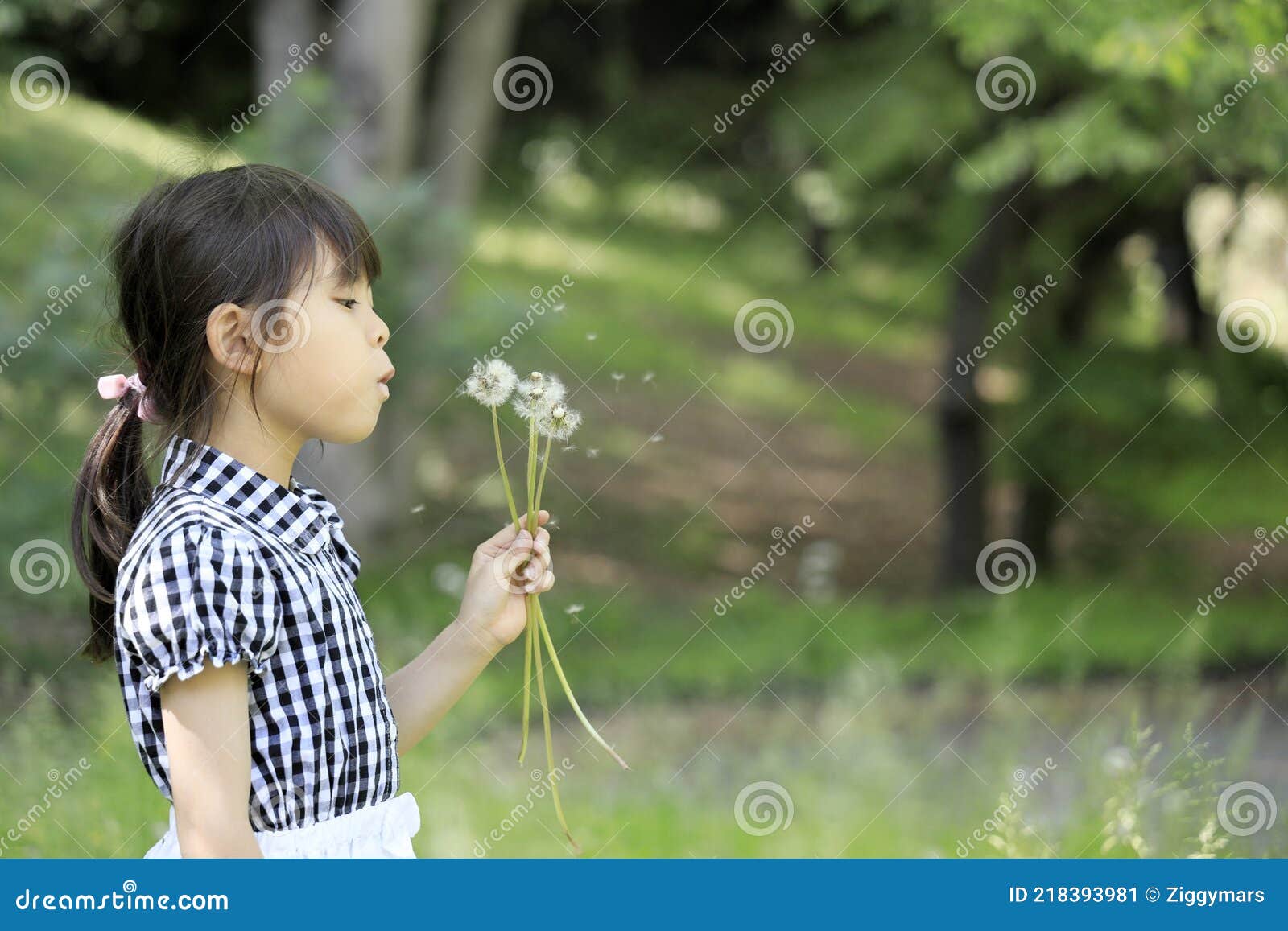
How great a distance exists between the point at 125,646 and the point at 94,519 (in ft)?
1.01

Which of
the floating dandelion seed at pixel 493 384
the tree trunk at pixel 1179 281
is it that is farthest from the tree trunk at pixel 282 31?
the floating dandelion seed at pixel 493 384

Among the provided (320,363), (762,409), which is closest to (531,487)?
(320,363)

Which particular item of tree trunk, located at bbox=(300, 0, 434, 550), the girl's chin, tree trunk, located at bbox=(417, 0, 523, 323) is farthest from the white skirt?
tree trunk, located at bbox=(417, 0, 523, 323)

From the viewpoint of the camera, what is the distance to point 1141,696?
275 inches

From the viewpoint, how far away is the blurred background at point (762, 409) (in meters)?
4.34

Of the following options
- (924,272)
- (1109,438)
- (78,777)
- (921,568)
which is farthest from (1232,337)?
(78,777)

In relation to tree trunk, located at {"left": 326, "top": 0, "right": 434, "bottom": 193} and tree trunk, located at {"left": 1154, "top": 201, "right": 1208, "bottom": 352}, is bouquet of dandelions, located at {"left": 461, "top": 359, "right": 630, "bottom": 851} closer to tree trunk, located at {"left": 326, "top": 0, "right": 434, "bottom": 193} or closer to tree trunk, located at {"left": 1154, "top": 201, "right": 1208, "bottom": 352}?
tree trunk, located at {"left": 326, "top": 0, "right": 434, "bottom": 193}

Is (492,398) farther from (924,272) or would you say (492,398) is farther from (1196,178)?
(924,272)

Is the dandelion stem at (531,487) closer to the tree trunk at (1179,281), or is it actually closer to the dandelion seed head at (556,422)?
the dandelion seed head at (556,422)

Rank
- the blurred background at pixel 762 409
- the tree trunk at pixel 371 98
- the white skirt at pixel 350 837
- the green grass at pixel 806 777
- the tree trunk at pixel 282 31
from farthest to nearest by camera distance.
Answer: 1. the tree trunk at pixel 282 31
2. the tree trunk at pixel 371 98
3. the blurred background at pixel 762 409
4. the green grass at pixel 806 777
5. the white skirt at pixel 350 837

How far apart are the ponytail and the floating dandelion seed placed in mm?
421

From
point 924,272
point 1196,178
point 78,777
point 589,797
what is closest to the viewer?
point 78,777

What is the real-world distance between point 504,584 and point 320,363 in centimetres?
36

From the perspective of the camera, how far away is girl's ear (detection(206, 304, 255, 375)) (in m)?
1.46
